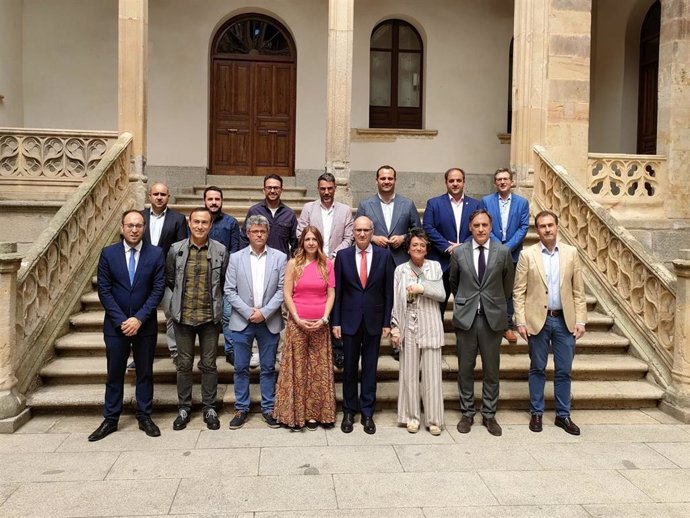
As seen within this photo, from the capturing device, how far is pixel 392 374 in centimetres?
619

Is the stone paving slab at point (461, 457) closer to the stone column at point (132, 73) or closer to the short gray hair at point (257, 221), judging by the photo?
the short gray hair at point (257, 221)

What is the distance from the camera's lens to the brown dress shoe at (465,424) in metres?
5.28

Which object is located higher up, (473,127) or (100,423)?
Result: (473,127)

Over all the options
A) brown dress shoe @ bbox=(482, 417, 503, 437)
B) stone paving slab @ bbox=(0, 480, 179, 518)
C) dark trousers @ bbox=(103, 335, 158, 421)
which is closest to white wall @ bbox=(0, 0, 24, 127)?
dark trousers @ bbox=(103, 335, 158, 421)

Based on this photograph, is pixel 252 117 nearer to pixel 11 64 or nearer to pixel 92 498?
pixel 11 64

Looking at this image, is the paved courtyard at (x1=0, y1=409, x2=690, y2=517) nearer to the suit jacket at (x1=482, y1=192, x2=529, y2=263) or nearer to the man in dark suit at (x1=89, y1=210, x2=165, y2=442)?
the man in dark suit at (x1=89, y1=210, x2=165, y2=442)

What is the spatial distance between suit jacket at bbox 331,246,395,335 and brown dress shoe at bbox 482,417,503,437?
4.25 feet

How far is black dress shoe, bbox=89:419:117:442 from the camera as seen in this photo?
4977mm

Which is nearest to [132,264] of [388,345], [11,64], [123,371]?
[123,371]

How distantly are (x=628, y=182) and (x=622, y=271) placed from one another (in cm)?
289

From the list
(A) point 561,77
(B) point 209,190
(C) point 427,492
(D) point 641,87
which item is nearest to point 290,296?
(B) point 209,190

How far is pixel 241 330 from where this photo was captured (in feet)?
17.3

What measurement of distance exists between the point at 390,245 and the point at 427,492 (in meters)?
2.59

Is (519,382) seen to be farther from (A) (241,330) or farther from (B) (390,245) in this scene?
(A) (241,330)
